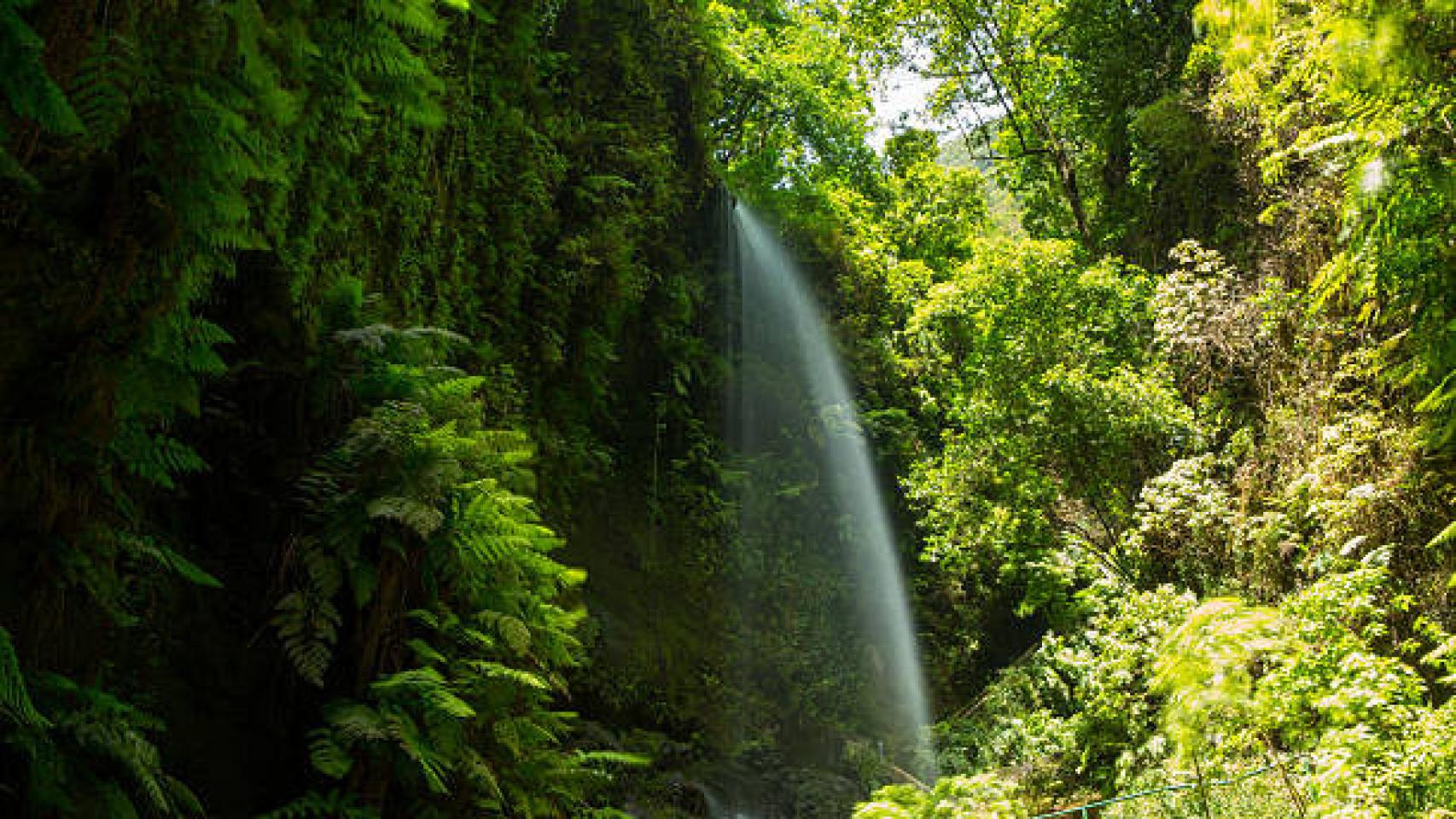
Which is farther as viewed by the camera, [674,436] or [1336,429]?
[674,436]

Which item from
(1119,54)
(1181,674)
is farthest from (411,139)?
(1119,54)

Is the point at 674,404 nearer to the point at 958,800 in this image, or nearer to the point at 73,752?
the point at 958,800

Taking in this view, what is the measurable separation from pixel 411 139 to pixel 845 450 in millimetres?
10181

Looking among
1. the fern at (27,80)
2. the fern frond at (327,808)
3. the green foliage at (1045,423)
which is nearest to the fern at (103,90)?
the fern at (27,80)

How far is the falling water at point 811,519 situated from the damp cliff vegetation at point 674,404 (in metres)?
0.21

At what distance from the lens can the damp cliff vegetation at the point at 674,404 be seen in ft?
10.5

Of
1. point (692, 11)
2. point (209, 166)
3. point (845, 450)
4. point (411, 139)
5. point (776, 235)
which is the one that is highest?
point (692, 11)

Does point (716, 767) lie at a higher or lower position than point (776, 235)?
lower

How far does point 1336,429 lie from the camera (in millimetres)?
9406

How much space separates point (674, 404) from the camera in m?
12.8

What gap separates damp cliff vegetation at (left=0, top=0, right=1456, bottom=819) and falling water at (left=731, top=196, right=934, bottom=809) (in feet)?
0.68

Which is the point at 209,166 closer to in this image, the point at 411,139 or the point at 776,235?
the point at 411,139

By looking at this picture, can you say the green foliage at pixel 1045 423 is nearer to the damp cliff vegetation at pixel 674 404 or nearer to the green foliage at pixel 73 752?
the damp cliff vegetation at pixel 674 404

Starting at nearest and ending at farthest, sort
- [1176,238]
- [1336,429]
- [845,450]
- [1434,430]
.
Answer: [1434,430] → [1336,429] → [1176,238] → [845,450]
